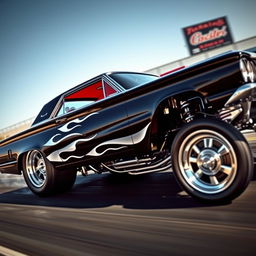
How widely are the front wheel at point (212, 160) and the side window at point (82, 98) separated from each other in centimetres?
157

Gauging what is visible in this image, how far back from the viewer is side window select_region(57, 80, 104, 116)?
378cm

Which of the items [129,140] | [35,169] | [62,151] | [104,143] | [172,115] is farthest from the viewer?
[35,169]

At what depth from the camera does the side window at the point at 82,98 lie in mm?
3781

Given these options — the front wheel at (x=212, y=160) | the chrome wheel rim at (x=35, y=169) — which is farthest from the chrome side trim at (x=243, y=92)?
the chrome wheel rim at (x=35, y=169)

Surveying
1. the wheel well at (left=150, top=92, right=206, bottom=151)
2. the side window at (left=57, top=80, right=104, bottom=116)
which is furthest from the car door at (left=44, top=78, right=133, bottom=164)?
the wheel well at (left=150, top=92, right=206, bottom=151)

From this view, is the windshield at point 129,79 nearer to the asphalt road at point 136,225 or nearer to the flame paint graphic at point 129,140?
the flame paint graphic at point 129,140

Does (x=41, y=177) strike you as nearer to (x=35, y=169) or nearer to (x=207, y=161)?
(x=35, y=169)

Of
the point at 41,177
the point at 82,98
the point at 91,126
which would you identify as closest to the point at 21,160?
the point at 41,177

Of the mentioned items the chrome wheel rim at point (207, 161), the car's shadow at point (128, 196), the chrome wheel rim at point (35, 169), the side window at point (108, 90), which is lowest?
the car's shadow at point (128, 196)

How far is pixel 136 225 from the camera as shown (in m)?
2.38

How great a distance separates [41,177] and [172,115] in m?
2.61

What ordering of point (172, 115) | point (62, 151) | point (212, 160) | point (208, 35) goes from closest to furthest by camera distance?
point (212, 160) < point (172, 115) < point (62, 151) < point (208, 35)

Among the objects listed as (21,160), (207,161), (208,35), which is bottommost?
(207,161)

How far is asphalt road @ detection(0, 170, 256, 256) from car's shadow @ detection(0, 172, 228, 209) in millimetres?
13
